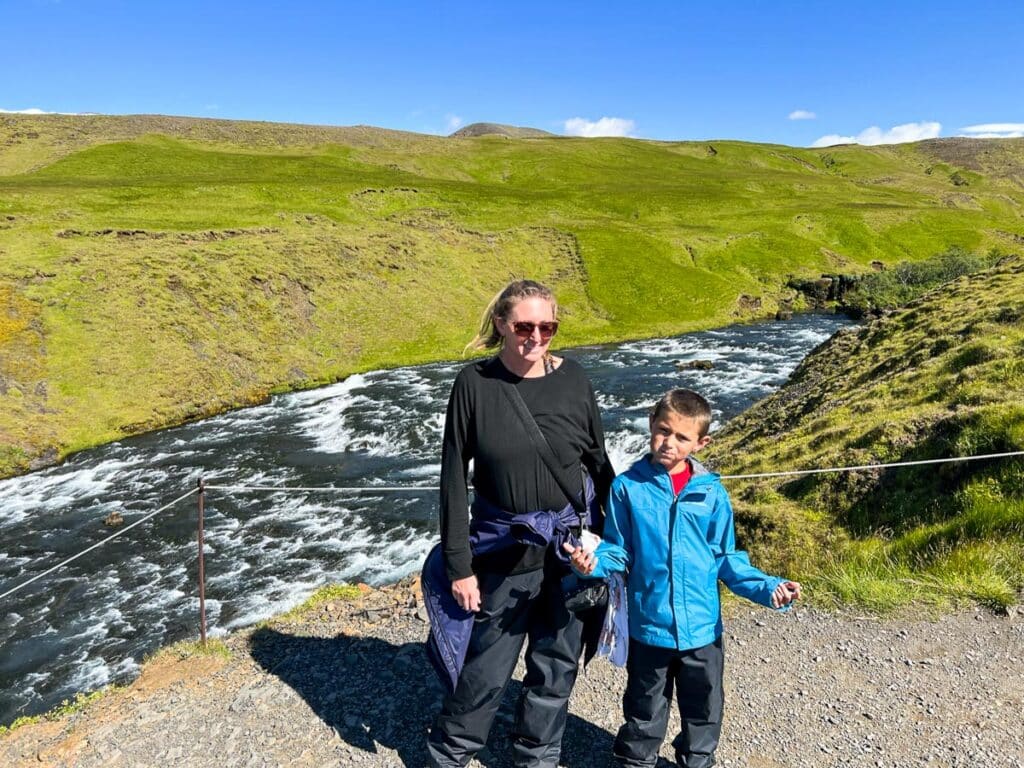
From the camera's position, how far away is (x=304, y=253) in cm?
5759

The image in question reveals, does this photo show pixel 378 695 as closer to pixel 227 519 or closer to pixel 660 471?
pixel 660 471

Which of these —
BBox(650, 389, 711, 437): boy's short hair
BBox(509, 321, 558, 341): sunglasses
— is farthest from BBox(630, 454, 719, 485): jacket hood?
BBox(509, 321, 558, 341): sunglasses

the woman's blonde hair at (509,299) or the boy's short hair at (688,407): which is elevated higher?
the woman's blonde hair at (509,299)

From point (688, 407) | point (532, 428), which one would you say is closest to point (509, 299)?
point (532, 428)

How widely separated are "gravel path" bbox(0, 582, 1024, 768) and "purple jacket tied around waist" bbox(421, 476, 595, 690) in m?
1.27

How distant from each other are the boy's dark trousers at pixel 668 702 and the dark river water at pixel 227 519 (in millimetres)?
13826

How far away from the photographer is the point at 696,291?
68.4 meters

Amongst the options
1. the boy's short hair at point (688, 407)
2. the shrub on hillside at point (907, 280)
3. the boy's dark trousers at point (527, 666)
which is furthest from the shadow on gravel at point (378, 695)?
the shrub on hillside at point (907, 280)

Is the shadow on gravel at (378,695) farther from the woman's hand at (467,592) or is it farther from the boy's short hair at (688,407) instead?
the boy's short hair at (688,407)

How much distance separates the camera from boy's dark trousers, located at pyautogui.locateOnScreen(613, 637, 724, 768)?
208 inches

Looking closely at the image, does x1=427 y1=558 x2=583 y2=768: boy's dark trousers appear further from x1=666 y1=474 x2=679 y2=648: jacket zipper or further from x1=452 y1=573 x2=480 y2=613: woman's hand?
x1=666 y1=474 x2=679 y2=648: jacket zipper

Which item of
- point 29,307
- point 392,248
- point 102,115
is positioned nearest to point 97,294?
point 29,307

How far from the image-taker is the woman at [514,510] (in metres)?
5.07

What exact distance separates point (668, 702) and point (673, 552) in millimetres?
1496
